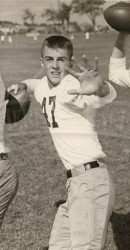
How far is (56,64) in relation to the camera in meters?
3.66

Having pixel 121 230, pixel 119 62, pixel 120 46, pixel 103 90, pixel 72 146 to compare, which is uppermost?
pixel 120 46

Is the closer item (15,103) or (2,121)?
(2,121)

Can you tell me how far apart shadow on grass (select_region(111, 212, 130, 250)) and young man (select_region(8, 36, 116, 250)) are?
0.83 metres

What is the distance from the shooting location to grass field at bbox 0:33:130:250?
15.2ft

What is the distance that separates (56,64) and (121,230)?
5.97 feet

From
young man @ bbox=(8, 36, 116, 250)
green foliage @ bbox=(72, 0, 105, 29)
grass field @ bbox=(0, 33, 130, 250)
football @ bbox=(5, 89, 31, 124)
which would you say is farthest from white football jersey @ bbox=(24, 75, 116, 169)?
green foliage @ bbox=(72, 0, 105, 29)

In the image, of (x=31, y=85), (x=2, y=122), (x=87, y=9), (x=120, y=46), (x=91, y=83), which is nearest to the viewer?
(x=91, y=83)

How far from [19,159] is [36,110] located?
12.2 feet

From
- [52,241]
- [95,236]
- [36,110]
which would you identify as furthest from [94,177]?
[36,110]

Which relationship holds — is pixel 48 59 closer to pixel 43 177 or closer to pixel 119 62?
pixel 119 62

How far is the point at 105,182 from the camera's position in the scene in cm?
347

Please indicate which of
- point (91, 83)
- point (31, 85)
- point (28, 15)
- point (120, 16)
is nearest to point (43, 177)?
point (31, 85)

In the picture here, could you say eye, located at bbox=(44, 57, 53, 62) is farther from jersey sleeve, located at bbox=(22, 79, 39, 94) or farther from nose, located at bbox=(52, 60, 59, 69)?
jersey sleeve, located at bbox=(22, 79, 39, 94)

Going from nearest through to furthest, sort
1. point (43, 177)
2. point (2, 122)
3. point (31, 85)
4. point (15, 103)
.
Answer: point (2, 122) < point (15, 103) < point (31, 85) < point (43, 177)
